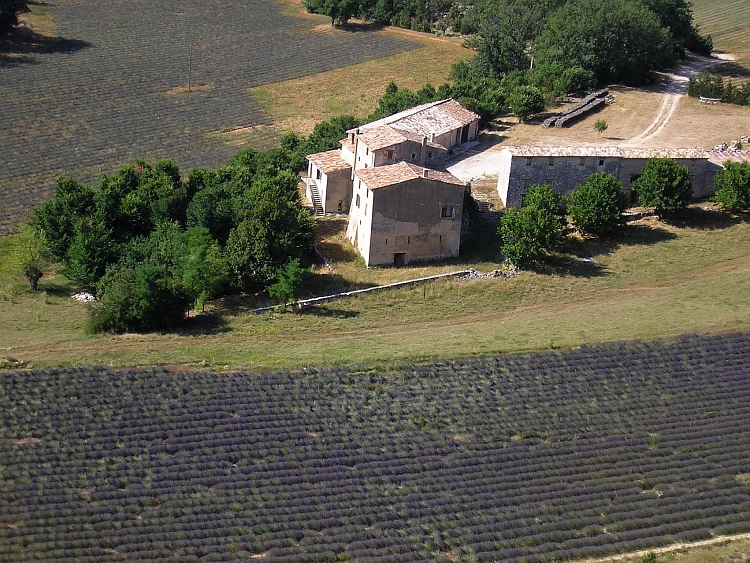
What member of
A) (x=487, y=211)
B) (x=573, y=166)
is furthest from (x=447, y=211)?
(x=573, y=166)

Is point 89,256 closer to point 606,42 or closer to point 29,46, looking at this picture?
point 606,42

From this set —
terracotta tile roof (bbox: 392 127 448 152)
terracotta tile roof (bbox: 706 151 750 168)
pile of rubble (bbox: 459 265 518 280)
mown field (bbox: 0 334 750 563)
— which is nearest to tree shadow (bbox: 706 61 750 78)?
terracotta tile roof (bbox: 706 151 750 168)

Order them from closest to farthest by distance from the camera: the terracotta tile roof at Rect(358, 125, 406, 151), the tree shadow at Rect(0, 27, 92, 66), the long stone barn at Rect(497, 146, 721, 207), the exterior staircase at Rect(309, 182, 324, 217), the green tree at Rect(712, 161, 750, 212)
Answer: the green tree at Rect(712, 161, 750, 212) < the terracotta tile roof at Rect(358, 125, 406, 151) < the long stone barn at Rect(497, 146, 721, 207) < the exterior staircase at Rect(309, 182, 324, 217) < the tree shadow at Rect(0, 27, 92, 66)

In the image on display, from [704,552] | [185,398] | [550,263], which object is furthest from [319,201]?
[704,552]

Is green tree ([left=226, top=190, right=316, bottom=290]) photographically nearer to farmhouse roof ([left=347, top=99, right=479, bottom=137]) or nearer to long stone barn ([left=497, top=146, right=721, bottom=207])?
farmhouse roof ([left=347, top=99, right=479, bottom=137])

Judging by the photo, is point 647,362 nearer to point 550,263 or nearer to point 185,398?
point 550,263
